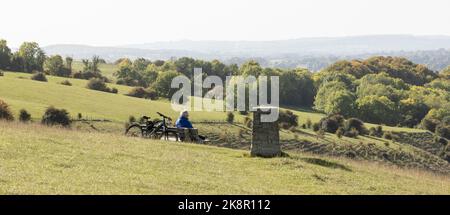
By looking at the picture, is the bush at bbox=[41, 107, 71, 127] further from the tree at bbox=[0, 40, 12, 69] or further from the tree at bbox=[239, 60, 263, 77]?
the tree at bbox=[239, 60, 263, 77]

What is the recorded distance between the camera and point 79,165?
19062 millimetres

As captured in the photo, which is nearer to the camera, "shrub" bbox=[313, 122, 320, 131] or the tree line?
"shrub" bbox=[313, 122, 320, 131]

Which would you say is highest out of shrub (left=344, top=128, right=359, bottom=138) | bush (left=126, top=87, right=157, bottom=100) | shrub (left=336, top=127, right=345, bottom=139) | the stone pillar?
the stone pillar

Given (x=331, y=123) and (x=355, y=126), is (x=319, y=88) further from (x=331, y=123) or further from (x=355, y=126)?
(x=331, y=123)

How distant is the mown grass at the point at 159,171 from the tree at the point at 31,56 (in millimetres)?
108174

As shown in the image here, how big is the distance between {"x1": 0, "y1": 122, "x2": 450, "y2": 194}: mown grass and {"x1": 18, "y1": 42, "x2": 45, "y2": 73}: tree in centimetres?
10817

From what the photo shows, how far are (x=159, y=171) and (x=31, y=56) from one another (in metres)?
122

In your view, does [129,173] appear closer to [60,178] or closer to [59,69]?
[60,178]

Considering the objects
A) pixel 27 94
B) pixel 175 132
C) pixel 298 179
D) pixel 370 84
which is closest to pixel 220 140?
pixel 27 94

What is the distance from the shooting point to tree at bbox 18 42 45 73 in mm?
130625

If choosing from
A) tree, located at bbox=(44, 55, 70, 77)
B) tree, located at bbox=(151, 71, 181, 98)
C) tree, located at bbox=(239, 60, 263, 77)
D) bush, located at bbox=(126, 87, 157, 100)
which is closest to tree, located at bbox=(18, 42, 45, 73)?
tree, located at bbox=(44, 55, 70, 77)

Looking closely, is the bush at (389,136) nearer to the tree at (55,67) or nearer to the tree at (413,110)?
the tree at (413,110)

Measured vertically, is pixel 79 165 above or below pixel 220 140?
above
